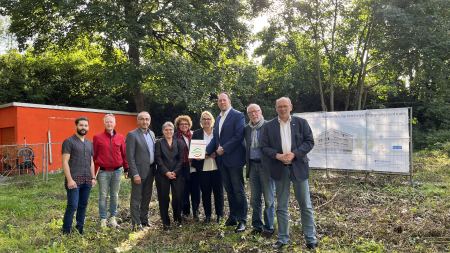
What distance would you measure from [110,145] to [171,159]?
950 mm

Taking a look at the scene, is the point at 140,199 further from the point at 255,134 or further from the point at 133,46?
the point at 133,46

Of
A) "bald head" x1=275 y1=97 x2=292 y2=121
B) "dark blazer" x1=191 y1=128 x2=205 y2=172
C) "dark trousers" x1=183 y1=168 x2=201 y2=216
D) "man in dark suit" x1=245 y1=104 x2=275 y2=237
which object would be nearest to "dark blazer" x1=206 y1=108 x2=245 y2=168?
"man in dark suit" x1=245 y1=104 x2=275 y2=237

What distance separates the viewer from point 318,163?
10734 mm

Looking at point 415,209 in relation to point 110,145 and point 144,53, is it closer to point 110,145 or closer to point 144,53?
point 110,145

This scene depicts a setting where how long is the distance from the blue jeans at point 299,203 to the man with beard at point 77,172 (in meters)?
2.71

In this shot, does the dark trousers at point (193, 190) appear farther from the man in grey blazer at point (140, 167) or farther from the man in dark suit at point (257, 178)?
the man in dark suit at point (257, 178)

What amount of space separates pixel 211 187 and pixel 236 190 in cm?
62

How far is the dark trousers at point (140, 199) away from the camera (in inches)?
233

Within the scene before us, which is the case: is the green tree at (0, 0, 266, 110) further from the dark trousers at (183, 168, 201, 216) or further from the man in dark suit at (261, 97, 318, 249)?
the man in dark suit at (261, 97, 318, 249)

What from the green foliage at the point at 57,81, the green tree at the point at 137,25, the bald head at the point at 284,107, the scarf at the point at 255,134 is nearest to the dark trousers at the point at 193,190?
the scarf at the point at 255,134

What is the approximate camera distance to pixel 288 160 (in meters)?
4.62

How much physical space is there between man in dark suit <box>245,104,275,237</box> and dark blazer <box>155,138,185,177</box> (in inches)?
44.8

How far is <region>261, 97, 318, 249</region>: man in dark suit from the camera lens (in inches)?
184

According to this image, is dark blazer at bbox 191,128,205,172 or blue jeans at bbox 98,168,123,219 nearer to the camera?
blue jeans at bbox 98,168,123,219
